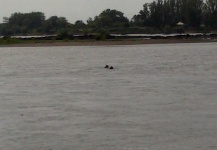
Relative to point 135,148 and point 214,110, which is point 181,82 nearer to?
point 214,110

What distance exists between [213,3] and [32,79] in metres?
87.5

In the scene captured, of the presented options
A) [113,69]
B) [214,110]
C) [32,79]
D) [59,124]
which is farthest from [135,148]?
[113,69]

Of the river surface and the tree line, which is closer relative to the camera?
the river surface

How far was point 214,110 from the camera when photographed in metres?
17.8

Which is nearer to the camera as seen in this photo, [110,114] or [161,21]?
[110,114]

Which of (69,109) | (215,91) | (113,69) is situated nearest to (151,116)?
(69,109)

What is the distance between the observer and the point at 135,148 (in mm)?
13594

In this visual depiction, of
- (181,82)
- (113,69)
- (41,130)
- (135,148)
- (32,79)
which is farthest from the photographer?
(113,69)

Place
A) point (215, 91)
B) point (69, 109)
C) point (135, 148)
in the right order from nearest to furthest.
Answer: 1. point (135, 148)
2. point (69, 109)
3. point (215, 91)

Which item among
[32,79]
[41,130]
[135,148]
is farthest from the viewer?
[32,79]

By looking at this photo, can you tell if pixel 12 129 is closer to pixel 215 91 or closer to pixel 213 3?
A: pixel 215 91

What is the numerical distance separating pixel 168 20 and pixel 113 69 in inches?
3239

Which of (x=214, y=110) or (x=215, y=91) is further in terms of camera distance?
(x=215, y=91)

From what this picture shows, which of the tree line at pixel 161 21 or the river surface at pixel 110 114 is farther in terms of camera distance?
the tree line at pixel 161 21
